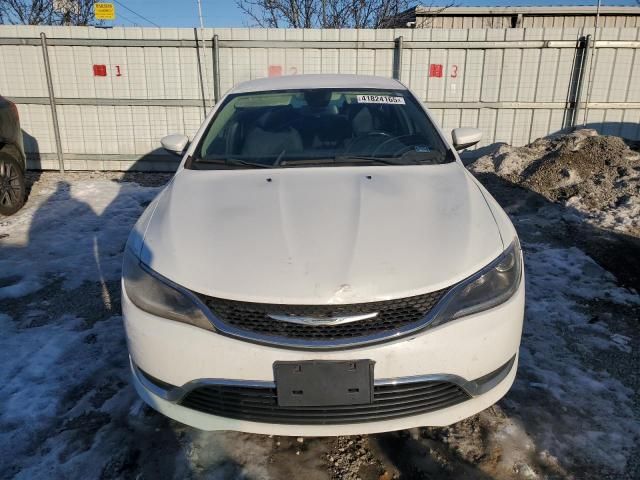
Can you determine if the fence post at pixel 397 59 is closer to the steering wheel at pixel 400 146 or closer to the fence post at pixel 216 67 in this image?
the fence post at pixel 216 67

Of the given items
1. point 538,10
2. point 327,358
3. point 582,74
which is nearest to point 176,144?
point 327,358

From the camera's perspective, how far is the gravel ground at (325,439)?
2125 millimetres

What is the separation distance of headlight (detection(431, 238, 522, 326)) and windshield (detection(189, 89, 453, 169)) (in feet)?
3.35

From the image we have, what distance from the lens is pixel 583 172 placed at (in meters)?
6.28

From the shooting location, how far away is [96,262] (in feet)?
14.7

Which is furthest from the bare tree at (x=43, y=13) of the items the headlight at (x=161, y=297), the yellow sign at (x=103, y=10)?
the headlight at (x=161, y=297)

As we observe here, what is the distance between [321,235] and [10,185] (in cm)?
515

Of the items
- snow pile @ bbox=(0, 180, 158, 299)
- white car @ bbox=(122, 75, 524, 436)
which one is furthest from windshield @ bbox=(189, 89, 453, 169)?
snow pile @ bbox=(0, 180, 158, 299)

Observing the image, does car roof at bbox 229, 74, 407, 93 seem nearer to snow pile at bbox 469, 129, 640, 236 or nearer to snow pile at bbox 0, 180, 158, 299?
snow pile at bbox 0, 180, 158, 299

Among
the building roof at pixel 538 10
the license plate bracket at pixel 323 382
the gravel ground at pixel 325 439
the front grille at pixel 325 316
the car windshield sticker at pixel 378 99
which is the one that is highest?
the building roof at pixel 538 10

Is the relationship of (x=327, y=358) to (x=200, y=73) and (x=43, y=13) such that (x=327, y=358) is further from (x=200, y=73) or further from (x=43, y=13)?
(x=43, y=13)

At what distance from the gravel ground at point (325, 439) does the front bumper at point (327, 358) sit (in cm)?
31

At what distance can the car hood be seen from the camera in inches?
73.4

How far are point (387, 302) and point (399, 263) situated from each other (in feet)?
0.57
